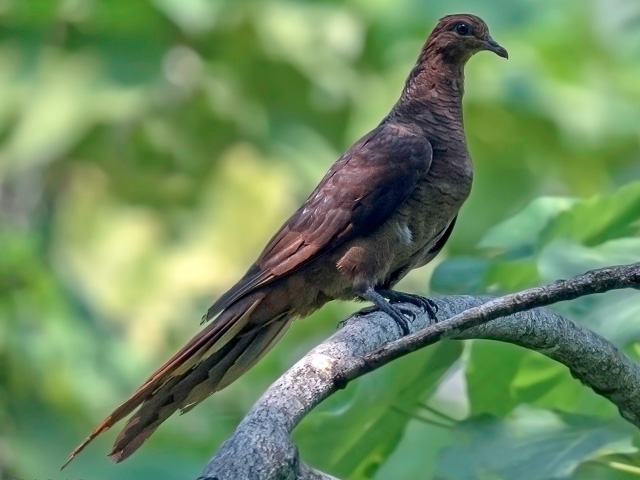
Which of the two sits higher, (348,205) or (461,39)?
(461,39)

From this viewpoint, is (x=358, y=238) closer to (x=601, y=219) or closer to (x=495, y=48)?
(x=601, y=219)

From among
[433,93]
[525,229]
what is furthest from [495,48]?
[525,229]

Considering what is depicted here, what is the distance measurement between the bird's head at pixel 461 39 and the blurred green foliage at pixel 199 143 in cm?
109

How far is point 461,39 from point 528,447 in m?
1.44

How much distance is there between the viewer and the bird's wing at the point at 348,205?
121 inches

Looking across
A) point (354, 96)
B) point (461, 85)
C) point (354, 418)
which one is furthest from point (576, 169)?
point (354, 418)

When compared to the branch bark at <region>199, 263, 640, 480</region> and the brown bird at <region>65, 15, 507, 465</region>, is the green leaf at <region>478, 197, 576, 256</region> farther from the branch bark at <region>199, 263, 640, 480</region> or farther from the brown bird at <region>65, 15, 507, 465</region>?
the branch bark at <region>199, 263, 640, 480</region>

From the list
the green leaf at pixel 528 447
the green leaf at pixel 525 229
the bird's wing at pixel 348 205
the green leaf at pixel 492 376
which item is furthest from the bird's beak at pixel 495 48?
the green leaf at pixel 528 447

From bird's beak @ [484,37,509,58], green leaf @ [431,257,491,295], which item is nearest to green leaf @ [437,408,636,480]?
green leaf @ [431,257,491,295]

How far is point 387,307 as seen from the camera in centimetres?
292

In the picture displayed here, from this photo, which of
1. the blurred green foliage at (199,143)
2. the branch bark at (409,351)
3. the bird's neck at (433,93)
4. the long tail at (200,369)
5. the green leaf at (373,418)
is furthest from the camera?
the blurred green foliage at (199,143)

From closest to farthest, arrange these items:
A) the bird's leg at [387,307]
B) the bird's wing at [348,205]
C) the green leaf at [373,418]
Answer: the bird's leg at [387,307] < the green leaf at [373,418] < the bird's wing at [348,205]

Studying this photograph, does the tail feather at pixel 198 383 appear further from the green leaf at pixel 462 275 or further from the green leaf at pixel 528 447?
the green leaf at pixel 528 447

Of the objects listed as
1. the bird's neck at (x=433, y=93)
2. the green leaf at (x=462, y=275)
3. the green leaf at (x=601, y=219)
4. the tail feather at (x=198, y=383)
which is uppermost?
the bird's neck at (x=433, y=93)
